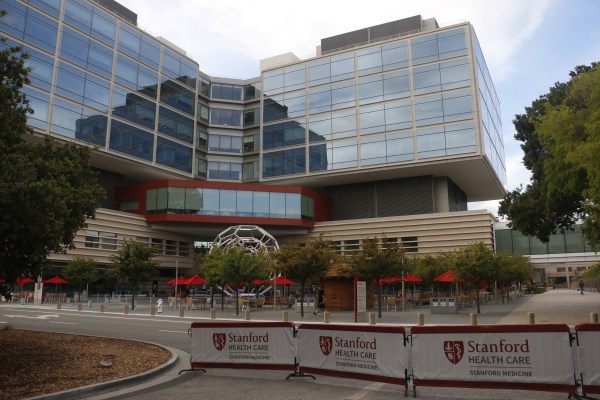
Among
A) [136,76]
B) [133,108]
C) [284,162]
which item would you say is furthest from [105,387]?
[284,162]

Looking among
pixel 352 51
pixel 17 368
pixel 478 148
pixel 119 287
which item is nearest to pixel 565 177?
pixel 17 368

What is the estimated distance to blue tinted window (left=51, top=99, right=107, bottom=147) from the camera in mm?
47094

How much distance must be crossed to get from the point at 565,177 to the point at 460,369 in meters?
14.5

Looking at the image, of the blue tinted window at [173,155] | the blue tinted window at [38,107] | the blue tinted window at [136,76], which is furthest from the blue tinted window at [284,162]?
the blue tinted window at [38,107]

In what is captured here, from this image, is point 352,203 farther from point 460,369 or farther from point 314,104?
point 460,369

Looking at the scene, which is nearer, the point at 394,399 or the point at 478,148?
the point at 394,399

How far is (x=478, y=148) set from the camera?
5025 cm

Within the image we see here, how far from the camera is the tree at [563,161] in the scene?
1520 centimetres

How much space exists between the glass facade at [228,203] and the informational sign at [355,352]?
49.0m

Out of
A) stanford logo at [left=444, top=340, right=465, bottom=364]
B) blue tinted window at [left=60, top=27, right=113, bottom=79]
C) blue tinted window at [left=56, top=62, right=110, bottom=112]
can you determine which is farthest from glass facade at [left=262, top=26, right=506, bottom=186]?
stanford logo at [left=444, top=340, right=465, bottom=364]

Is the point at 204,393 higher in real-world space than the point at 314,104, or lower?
lower

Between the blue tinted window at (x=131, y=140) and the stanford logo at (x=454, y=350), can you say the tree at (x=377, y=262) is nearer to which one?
the stanford logo at (x=454, y=350)

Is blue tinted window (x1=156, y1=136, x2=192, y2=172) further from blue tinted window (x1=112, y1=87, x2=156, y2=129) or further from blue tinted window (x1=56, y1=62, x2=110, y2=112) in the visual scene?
blue tinted window (x1=56, y1=62, x2=110, y2=112)

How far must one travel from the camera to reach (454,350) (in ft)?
27.3
